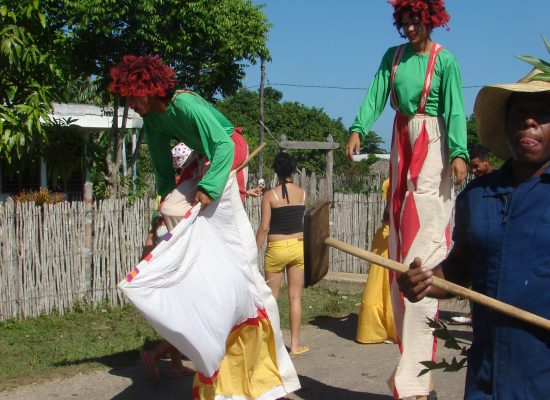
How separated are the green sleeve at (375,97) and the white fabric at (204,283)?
0.85 meters

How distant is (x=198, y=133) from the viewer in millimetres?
4496

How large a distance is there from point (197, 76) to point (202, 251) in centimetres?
955

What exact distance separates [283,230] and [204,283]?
2893mm

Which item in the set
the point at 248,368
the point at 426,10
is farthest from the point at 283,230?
the point at 426,10

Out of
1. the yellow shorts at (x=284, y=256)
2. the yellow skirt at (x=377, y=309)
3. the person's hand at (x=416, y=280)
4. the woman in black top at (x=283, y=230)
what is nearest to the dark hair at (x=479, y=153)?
the yellow skirt at (x=377, y=309)

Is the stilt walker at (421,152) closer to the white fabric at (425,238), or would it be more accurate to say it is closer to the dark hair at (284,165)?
the white fabric at (425,238)

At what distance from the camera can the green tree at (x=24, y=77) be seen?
8.39 m

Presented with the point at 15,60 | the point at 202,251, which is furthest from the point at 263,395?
the point at 15,60

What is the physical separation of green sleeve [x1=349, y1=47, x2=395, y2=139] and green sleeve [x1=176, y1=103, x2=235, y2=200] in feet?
2.72

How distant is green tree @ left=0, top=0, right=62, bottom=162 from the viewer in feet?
27.5

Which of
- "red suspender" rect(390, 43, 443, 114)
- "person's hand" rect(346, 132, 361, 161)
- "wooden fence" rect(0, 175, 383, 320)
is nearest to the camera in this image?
"red suspender" rect(390, 43, 443, 114)

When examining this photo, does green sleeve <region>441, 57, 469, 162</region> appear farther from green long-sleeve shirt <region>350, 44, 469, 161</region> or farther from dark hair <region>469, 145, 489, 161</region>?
dark hair <region>469, 145, 489, 161</region>

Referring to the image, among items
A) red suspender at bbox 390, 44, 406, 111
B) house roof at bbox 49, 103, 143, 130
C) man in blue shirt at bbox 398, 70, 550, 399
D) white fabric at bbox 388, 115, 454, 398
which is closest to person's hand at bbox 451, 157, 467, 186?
white fabric at bbox 388, 115, 454, 398

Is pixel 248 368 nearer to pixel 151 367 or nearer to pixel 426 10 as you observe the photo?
pixel 151 367
